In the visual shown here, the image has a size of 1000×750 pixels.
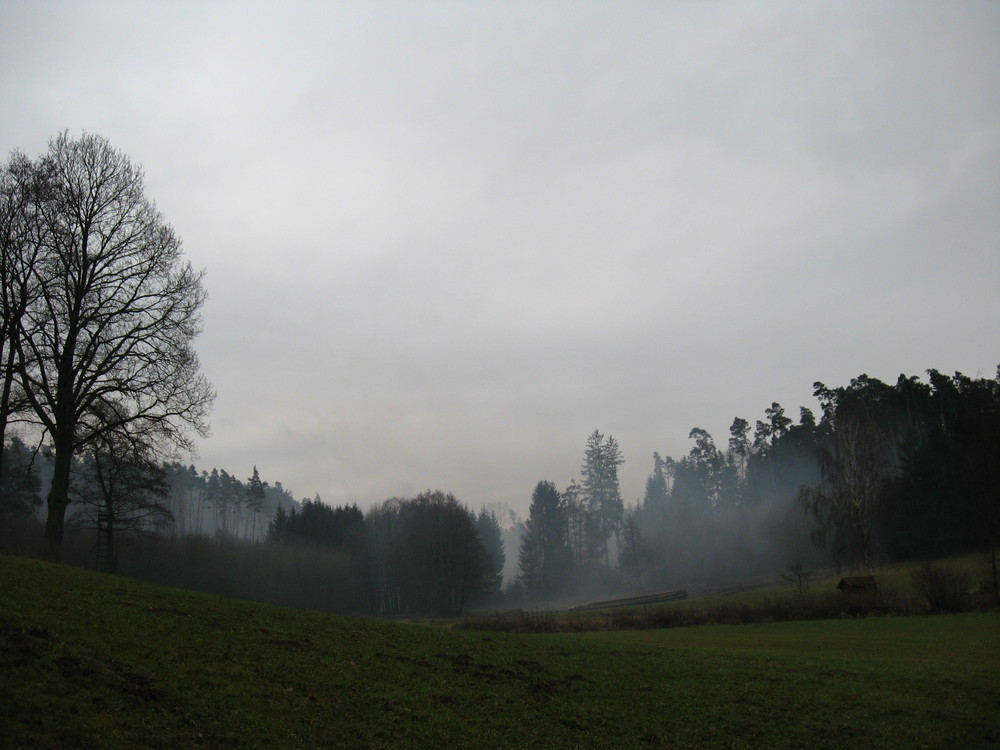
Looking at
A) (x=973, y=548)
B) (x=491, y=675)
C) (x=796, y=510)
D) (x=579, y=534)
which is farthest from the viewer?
(x=579, y=534)

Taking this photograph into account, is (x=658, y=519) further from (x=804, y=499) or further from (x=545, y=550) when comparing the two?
(x=804, y=499)

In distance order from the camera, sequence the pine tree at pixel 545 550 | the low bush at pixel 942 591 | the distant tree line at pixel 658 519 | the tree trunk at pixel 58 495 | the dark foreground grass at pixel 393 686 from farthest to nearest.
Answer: the pine tree at pixel 545 550 → the distant tree line at pixel 658 519 → the low bush at pixel 942 591 → the tree trunk at pixel 58 495 → the dark foreground grass at pixel 393 686

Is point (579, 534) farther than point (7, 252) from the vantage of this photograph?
Yes

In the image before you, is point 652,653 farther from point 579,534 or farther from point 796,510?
point 579,534

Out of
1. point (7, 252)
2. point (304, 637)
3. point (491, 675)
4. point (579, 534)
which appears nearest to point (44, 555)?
point (7, 252)

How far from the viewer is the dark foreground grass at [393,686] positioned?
1031 centimetres

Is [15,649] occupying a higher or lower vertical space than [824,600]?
higher

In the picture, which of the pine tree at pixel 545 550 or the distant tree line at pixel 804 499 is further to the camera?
the pine tree at pixel 545 550

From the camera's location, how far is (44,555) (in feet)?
79.3

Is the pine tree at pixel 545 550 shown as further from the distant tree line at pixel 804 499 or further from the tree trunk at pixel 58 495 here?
the tree trunk at pixel 58 495

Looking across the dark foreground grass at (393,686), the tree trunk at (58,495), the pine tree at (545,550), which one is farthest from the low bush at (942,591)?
the pine tree at (545,550)

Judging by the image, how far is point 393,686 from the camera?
14.7 meters

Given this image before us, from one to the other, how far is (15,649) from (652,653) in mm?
19620

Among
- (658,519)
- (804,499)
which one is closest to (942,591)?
(804,499)
